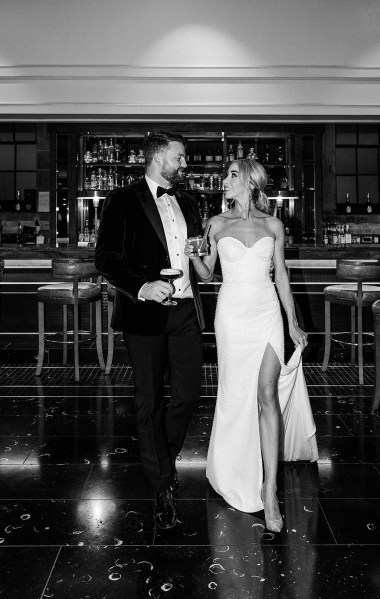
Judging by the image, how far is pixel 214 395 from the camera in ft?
15.7

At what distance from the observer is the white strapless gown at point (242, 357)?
272 centimetres

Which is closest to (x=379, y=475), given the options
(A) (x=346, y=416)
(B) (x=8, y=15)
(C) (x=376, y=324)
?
(A) (x=346, y=416)

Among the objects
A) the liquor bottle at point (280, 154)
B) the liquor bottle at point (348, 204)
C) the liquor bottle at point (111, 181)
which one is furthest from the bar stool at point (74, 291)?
the liquor bottle at point (348, 204)

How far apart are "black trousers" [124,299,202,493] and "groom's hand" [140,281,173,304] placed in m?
0.23

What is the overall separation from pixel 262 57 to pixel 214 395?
3.37 m

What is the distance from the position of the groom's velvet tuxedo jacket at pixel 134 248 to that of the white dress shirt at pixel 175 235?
2.2 inches

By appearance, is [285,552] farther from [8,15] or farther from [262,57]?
[8,15]

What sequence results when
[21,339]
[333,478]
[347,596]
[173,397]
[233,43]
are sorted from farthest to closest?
[21,339], [233,43], [333,478], [173,397], [347,596]

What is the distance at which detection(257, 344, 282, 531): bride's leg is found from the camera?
2.55 meters

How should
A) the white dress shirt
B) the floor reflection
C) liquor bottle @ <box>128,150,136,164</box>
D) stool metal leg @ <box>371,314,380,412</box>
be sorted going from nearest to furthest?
the floor reflection < the white dress shirt < stool metal leg @ <box>371,314,380,412</box> < liquor bottle @ <box>128,150,136,164</box>

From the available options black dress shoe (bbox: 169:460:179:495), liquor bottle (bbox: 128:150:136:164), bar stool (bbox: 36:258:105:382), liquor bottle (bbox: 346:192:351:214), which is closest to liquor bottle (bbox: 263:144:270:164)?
liquor bottle (bbox: 128:150:136:164)

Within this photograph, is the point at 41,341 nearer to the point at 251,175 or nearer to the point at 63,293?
the point at 63,293

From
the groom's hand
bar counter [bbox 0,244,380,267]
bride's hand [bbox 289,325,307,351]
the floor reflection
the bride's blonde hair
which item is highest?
the bride's blonde hair

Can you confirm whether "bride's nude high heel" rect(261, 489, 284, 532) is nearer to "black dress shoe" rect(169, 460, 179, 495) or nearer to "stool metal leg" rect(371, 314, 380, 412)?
"black dress shoe" rect(169, 460, 179, 495)
